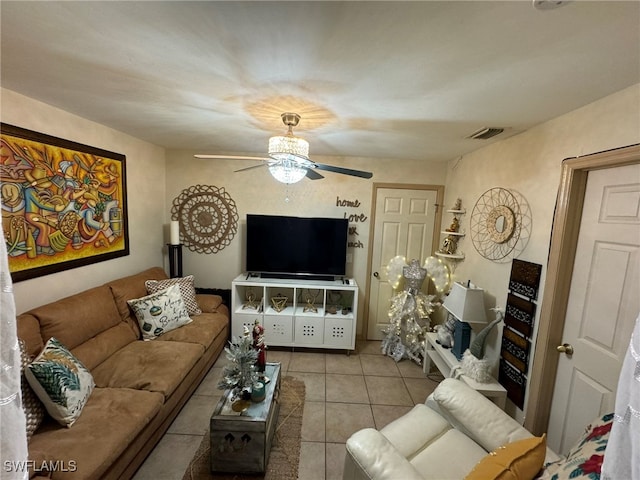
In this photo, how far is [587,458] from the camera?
3.14 ft

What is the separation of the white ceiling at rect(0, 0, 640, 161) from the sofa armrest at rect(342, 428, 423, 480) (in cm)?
170

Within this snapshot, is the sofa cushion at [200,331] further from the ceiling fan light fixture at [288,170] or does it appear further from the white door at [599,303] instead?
the white door at [599,303]

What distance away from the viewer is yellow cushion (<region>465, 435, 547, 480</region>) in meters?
1.03

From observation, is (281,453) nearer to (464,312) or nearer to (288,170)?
(464,312)

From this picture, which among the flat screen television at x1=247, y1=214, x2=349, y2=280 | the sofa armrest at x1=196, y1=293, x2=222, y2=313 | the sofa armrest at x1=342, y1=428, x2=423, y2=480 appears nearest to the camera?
the sofa armrest at x1=342, y1=428, x2=423, y2=480

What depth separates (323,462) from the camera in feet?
6.23

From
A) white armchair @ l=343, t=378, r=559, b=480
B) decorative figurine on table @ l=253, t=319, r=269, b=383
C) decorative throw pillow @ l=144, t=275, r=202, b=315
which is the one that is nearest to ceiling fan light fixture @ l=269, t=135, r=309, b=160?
decorative figurine on table @ l=253, t=319, r=269, b=383

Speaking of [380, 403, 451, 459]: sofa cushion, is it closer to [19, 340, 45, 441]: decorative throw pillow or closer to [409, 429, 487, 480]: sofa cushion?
[409, 429, 487, 480]: sofa cushion

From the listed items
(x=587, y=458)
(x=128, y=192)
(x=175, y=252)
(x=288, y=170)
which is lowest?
(x=587, y=458)

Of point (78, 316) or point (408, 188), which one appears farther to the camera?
point (408, 188)

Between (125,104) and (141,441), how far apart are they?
218cm

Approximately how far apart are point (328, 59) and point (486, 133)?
1547 mm

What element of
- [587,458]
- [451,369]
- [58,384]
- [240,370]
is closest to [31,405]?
[58,384]

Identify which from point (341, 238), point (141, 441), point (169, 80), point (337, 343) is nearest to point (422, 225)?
point (341, 238)
